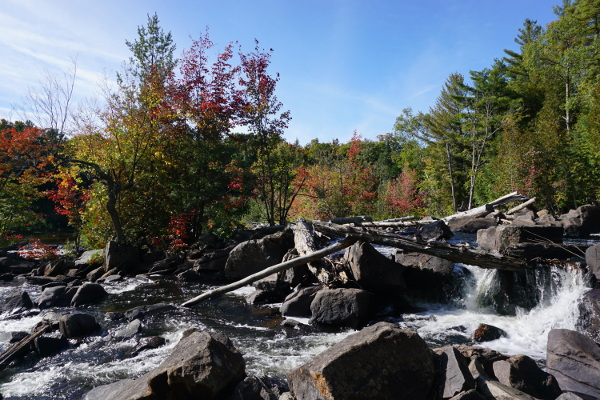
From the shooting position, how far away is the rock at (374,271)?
6.63m

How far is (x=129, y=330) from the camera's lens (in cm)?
585

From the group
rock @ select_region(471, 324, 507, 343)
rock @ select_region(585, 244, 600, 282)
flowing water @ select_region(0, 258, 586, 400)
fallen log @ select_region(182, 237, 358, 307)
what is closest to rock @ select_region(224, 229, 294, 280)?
flowing water @ select_region(0, 258, 586, 400)

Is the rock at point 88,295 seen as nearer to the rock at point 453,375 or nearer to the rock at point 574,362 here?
the rock at point 453,375

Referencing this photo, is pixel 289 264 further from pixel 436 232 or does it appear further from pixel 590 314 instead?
pixel 436 232

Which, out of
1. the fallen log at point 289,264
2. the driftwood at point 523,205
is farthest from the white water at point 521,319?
the driftwood at point 523,205

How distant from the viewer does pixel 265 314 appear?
686 cm

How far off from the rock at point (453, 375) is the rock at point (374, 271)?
3166 mm

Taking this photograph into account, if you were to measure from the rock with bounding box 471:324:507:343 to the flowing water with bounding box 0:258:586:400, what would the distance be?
99mm

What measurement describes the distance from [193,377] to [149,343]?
2.45 m

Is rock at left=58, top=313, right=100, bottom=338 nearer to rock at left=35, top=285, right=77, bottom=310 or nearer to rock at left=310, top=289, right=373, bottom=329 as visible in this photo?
rock at left=35, top=285, right=77, bottom=310

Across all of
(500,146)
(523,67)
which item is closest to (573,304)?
(500,146)

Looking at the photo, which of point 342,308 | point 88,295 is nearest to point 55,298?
point 88,295

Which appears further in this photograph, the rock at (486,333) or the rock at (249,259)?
the rock at (249,259)

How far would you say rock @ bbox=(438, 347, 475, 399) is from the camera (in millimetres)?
3062
